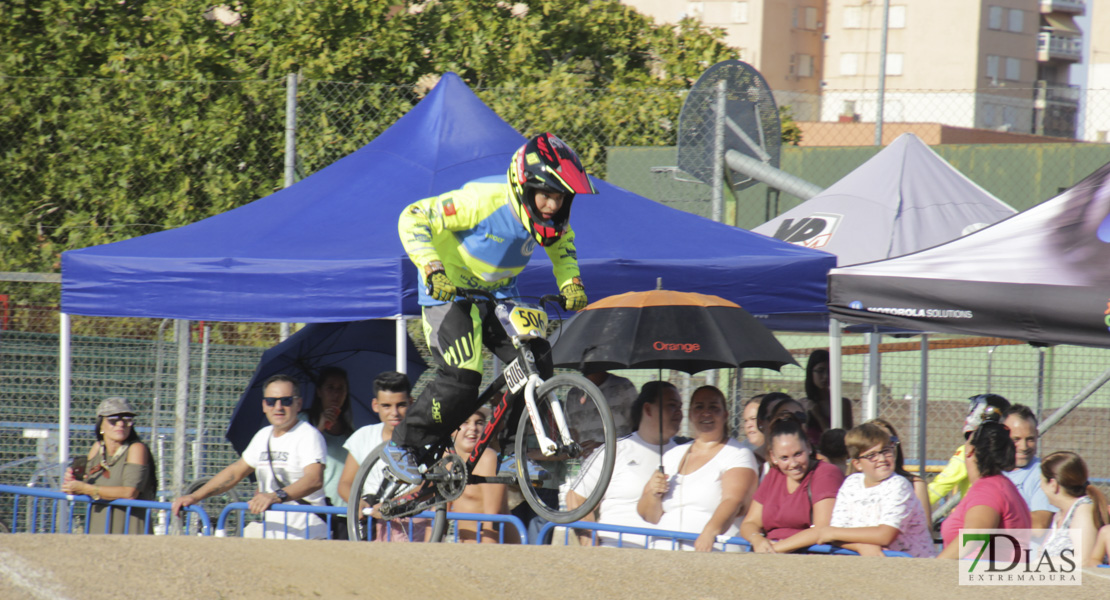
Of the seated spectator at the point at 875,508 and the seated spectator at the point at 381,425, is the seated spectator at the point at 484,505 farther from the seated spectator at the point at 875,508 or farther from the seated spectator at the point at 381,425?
the seated spectator at the point at 875,508

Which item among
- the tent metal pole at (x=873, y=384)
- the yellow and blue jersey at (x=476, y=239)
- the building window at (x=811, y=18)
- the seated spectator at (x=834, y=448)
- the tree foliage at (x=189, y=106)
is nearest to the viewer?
the yellow and blue jersey at (x=476, y=239)

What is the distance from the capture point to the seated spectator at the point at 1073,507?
574cm

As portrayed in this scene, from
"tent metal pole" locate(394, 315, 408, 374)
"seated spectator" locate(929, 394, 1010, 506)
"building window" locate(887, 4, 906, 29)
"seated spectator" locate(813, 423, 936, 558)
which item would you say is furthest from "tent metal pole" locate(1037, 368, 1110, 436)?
"building window" locate(887, 4, 906, 29)

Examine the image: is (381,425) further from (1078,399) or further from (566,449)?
(1078,399)

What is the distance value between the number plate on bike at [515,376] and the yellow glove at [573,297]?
342mm

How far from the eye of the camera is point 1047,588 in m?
4.87

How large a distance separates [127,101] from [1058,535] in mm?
8437

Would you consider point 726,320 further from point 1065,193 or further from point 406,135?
point 406,135

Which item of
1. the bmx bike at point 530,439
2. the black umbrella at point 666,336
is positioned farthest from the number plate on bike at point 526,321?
the black umbrella at point 666,336

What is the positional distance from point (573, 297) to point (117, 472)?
340 cm

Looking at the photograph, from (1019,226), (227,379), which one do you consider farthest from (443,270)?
(227,379)

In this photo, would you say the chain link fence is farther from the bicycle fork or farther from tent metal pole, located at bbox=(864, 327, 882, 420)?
the bicycle fork
